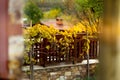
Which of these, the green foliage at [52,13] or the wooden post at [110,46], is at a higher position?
the green foliage at [52,13]

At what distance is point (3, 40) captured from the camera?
0.95 feet

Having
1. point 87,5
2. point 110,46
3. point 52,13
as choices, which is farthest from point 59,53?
point 110,46

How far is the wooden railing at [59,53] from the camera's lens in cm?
494

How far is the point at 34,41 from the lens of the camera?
15.8 feet

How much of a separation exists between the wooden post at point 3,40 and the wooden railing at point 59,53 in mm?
4570

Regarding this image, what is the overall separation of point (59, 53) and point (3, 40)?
16.3 ft

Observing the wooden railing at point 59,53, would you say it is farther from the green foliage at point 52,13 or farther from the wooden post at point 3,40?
the wooden post at point 3,40

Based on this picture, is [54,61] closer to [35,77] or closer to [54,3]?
[35,77]

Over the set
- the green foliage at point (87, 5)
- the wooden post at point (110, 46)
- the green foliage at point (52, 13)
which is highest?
the green foliage at point (87, 5)

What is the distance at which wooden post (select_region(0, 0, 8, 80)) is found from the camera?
29cm

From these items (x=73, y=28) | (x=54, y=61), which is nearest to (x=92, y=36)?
(x=73, y=28)

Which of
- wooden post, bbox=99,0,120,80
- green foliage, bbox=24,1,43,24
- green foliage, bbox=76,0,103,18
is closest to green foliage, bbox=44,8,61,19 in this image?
green foliage, bbox=24,1,43,24

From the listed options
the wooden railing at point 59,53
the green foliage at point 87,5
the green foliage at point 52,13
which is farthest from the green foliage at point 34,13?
the green foliage at point 87,5

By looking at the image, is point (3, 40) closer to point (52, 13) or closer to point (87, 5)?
point (52, 13)
